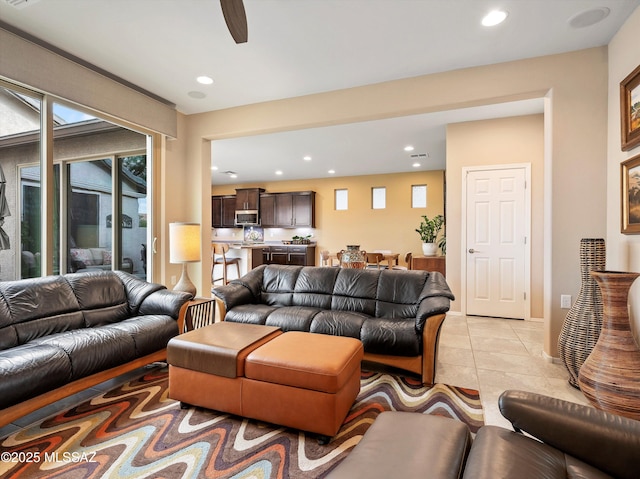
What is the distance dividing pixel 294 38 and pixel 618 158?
2797mm

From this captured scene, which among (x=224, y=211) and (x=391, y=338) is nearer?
(x=391, y=338)

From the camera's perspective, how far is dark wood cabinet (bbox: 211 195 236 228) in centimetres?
902

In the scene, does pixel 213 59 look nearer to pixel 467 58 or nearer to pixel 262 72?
pixel 262 72

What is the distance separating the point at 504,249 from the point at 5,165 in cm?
549

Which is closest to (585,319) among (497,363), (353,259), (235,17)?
(497,363)

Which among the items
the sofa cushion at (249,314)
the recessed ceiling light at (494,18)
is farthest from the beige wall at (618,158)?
the sofa cushion at (249,314)

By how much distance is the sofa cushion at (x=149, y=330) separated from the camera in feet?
7.79

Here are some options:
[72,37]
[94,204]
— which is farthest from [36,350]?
[72,37]

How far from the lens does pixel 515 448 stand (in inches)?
40.5

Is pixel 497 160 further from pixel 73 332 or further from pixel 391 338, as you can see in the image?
pixel 73 332

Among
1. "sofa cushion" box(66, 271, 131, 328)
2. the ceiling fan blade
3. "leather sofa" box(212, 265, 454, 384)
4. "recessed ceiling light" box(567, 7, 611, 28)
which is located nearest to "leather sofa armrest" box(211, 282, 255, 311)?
"leather sofa" box(212, 265, 454, 384)

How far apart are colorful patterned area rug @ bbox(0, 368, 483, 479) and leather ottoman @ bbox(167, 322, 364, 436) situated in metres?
0.10

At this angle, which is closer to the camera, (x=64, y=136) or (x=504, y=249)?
(x=64, y=136)

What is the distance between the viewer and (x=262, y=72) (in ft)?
10.5
